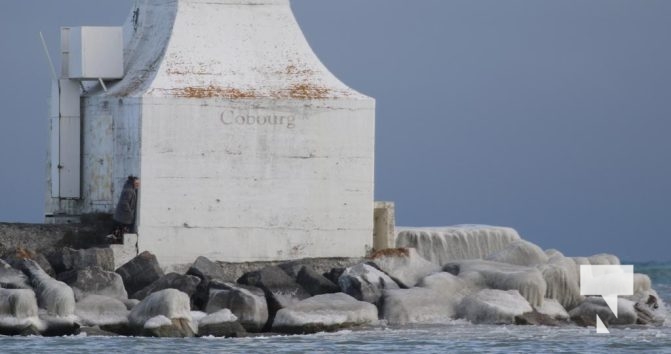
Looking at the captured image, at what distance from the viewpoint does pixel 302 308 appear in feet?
92.4

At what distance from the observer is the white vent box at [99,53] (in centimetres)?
3253

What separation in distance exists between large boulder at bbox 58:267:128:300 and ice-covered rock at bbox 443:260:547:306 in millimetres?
5257

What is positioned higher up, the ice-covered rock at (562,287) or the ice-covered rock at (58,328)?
the ice-covered rock at (562,287)

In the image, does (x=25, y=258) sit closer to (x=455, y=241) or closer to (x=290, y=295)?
(x=290, y=295)

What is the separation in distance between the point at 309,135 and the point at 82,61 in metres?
4.25

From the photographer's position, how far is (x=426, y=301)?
2909cm

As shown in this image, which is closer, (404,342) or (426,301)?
(404,342)

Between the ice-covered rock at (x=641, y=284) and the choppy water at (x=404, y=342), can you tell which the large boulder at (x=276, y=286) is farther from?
the ice-covered rock at (x=641, y=284)

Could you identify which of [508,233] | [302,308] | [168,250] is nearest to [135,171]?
[168,250]

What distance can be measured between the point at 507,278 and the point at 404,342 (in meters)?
3.67

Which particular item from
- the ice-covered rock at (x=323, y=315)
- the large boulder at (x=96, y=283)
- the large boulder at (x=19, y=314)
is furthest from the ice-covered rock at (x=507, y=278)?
the large boulder at (x=19, y=314)

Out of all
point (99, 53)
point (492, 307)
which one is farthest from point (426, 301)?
point (99, 53)

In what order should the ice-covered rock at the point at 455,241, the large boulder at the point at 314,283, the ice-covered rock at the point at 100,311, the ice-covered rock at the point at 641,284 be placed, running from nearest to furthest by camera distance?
the ice-covered rock at the point at 100,311
the large boulder at the point at 314,283
the ice-covered rock at the point at 641,284
the ice-covered rock at the point at 455,241

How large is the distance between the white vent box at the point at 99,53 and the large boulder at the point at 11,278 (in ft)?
15.4
